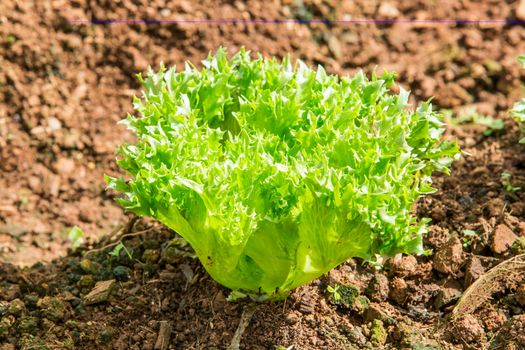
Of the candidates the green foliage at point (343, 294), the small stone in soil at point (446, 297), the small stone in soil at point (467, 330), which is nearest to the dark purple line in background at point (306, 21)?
the green foliage at point (343, 294)

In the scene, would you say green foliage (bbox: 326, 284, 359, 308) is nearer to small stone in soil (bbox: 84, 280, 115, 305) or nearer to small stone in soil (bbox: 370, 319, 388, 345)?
small stone in soil (bbox: 370, 319, 388, 345)

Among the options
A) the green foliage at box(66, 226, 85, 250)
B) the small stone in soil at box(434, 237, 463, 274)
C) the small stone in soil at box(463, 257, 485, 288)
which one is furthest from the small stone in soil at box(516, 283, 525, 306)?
the green foliage at box(66, 226, 85, 250)

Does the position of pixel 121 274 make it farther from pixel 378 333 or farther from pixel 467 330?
pixel 467 330

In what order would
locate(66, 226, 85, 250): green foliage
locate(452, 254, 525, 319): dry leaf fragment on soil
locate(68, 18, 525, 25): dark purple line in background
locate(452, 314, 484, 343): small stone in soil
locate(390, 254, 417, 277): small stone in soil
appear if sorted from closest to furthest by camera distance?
locate(452, 314, 484, 343): small stone in soil < locate(452, 254, 525, 319): dry leaf fragment on soil < locate(390, 254, 417, 277): small stone in soil < locate(66, 226, 85, 250): green foliage < locate(68, 18, 525, 25): dark purple line in background

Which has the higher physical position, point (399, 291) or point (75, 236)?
point (399, 291)

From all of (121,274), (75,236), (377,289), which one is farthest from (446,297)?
(75,236)

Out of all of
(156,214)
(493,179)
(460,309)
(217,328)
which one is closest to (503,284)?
(460,309)

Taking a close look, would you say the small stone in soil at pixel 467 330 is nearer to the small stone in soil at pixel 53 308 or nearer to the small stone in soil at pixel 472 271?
the small stone in soil at pixel 472 271
